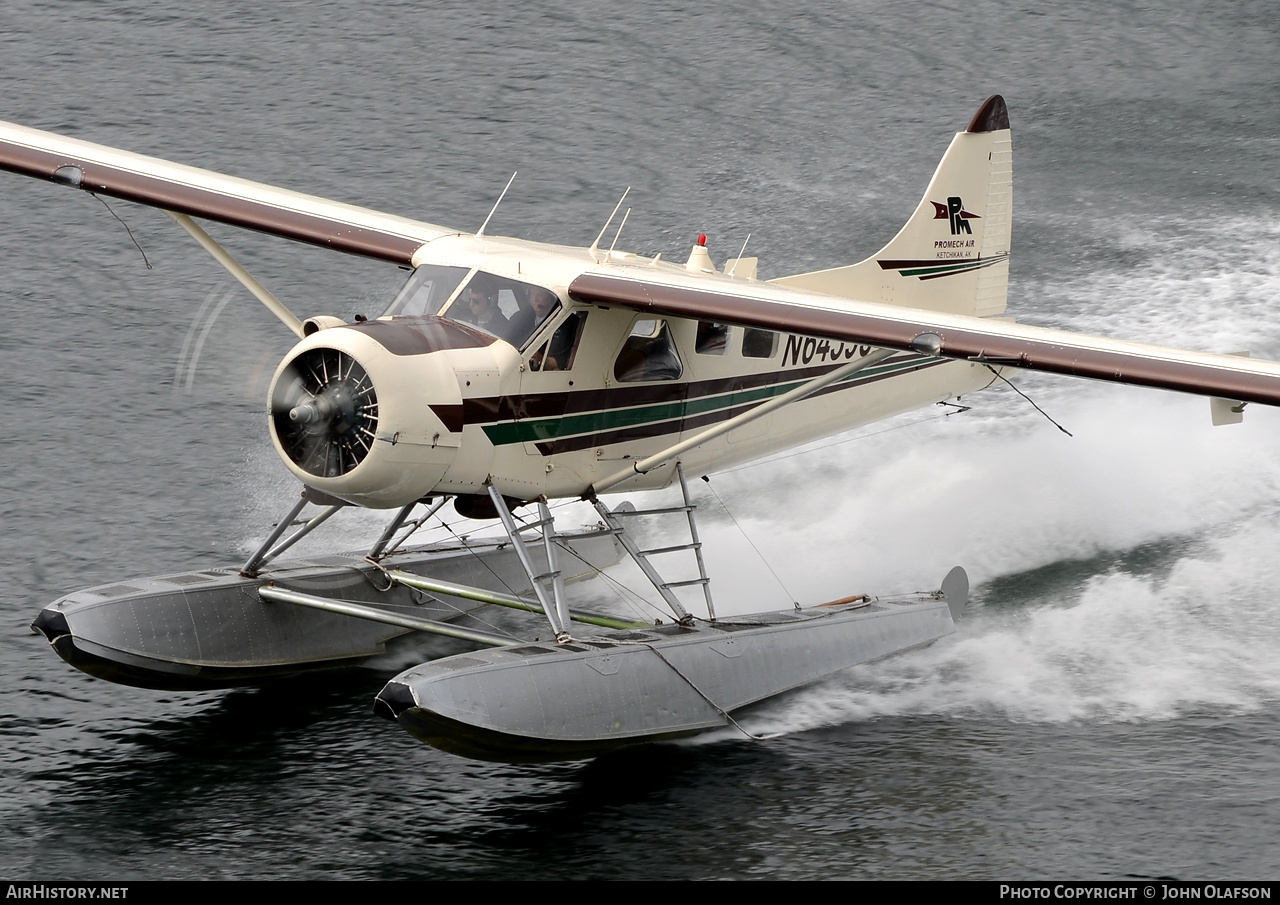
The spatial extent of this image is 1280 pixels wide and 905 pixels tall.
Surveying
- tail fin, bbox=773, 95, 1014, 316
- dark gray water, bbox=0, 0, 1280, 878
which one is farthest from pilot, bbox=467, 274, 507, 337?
tail fin, bbox=773, 95, 1014, 316

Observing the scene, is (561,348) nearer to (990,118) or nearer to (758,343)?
(758,343)

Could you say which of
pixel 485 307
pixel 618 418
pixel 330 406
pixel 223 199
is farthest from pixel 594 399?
pixel 223 199

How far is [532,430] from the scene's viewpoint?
12.0 meters

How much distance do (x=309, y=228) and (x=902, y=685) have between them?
6.32 meters

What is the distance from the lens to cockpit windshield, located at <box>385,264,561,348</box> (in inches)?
468

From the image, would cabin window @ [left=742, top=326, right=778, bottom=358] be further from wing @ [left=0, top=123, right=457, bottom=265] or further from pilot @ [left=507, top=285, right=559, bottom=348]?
wing @ [left=0, top=123, right=457, bottom=265]

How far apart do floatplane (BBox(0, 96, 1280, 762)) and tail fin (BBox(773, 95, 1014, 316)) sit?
0.26 feet

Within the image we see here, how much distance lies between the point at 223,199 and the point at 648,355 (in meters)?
3.78

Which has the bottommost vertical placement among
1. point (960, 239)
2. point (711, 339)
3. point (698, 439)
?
point (698, 439)

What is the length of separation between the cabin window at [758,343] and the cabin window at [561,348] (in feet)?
6.59

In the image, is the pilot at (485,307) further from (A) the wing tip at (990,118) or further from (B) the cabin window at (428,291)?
(A) the wing tip at (990,118)

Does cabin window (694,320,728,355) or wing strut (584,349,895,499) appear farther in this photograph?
cabin window (694,320,728,355)

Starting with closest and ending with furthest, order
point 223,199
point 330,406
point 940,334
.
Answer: point 330,406, point 940,334, point 223,199

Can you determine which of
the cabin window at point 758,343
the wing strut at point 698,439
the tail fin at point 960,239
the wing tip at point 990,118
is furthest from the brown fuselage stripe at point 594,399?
the wing tip at point 990,118
